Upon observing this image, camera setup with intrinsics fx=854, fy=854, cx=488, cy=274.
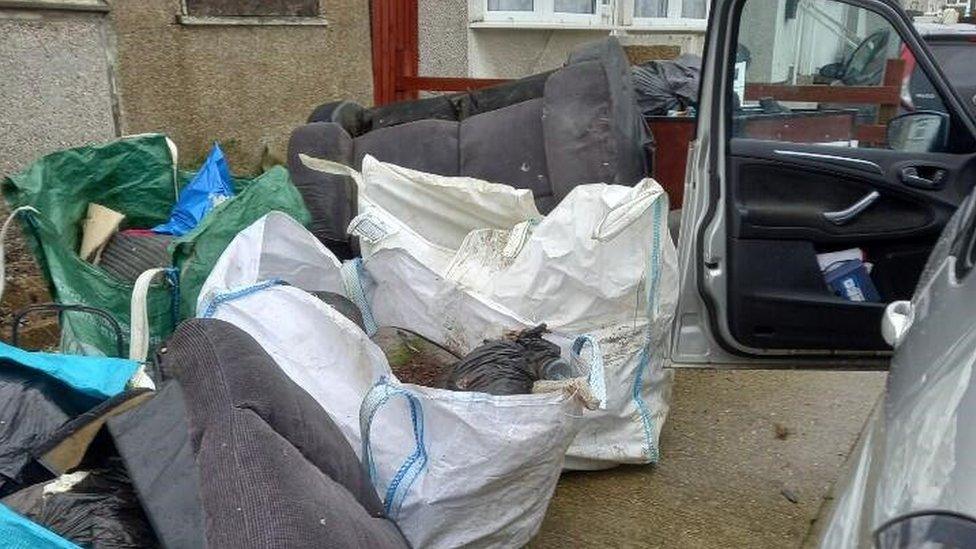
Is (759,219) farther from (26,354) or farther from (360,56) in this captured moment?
(360,56)

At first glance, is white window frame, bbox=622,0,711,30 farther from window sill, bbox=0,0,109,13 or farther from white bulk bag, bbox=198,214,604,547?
white bulk bag, bbox=198,214,604,547

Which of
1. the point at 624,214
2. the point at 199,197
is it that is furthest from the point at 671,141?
the point at 199,197

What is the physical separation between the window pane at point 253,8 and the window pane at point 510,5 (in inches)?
79.2

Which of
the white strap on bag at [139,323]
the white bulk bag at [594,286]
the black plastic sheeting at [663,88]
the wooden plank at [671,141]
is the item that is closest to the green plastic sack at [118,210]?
the white strap on bag at [139,323]

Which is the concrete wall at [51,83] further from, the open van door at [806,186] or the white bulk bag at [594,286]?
the open van door at [806,186]

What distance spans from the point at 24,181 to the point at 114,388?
1410 mm

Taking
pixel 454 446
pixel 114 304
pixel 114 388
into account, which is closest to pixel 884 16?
pixel 454 446

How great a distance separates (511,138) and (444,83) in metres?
2.05

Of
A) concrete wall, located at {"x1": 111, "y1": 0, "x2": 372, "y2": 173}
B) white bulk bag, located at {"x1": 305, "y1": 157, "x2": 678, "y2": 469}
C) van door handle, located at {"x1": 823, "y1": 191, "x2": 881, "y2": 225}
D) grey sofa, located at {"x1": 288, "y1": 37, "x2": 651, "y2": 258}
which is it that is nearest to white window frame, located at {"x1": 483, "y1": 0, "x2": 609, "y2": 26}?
concrete wall, located at {"x1": 111, "y1": 0, "x2": 372, "y2": 173}

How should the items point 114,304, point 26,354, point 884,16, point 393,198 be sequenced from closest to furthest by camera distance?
point 26,354
point 884,16
point 114,304
point 393,198

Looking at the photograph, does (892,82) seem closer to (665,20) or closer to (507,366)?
(507,366)

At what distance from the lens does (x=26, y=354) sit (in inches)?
75.2

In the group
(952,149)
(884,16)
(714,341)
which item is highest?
(884,16)

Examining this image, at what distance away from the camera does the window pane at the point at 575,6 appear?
309 inches
